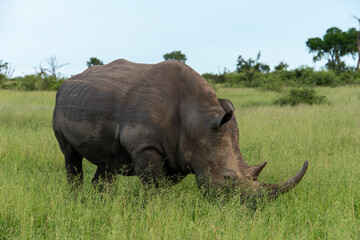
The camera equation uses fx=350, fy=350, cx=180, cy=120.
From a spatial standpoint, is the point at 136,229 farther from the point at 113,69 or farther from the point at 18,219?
the point at 113,69

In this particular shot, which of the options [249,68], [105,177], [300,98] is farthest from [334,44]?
[105,177]

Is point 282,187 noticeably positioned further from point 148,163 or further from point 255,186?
point 148,163

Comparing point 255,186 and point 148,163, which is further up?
point 148,163

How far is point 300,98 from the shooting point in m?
13.1

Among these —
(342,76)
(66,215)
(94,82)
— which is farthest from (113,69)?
(342,76)

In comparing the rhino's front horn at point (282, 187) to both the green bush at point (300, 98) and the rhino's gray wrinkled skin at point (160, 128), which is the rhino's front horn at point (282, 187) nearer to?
the rhino's gray wrinkled skin at point (160, 128)

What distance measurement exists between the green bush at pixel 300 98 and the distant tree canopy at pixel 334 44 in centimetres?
2810

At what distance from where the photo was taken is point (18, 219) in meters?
3.02

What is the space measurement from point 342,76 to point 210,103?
23825mm

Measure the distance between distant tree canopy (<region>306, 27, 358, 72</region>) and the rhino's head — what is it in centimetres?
3914

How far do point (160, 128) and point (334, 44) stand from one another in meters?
43.1

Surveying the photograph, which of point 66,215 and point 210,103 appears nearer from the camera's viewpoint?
point 66,215

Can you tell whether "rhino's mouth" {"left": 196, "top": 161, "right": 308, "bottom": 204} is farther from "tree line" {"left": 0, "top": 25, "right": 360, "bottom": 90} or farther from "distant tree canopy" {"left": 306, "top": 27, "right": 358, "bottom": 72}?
"distant tree canopy" {"left": 306, "top": 27, "right": 358, "bottom": 72}

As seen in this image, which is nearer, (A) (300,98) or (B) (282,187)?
(B) (282,187)
